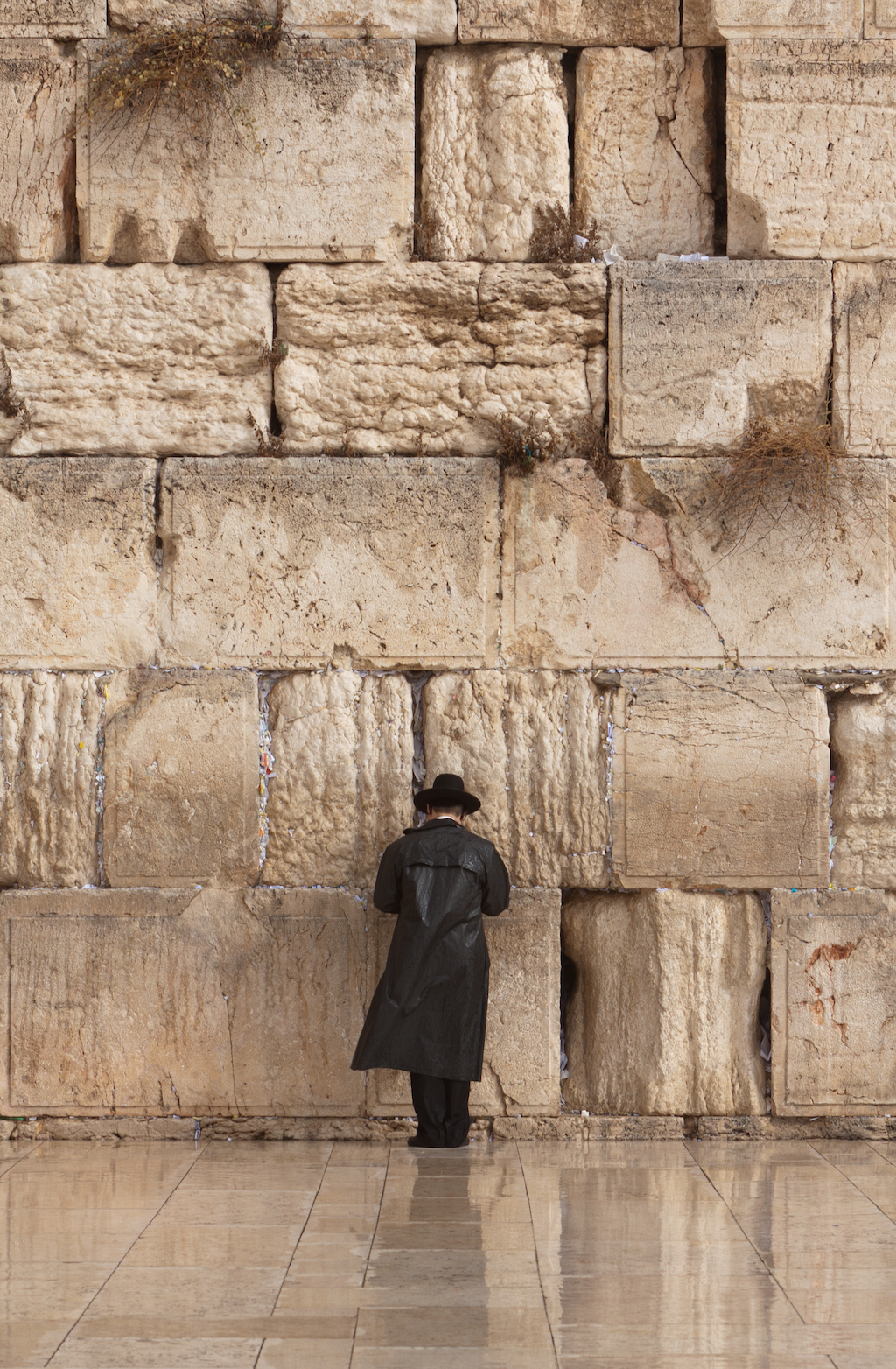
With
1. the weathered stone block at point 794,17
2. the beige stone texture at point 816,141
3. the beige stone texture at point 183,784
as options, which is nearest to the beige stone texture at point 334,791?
the beige stone texture at point 183,784

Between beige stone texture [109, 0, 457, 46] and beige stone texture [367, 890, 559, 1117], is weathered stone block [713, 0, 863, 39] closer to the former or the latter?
beige stone texture [109, 0, 457, 46]

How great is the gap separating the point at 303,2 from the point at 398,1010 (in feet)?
13.5

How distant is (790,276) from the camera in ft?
19.4

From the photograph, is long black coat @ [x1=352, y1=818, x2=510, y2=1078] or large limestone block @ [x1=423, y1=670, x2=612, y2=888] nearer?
long black coat @ [x1=352, y1=818, x2=510, y2=1078]

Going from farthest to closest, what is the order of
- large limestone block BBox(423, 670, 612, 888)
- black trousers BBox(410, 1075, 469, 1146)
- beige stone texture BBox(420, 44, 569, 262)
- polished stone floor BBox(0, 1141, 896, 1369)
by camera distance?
1. beige stone texture BBox(420, 44, 569, 262)
2. large limestone block BBox(423, 670, 612, 888)
3. black trousers BBox(410, 1075, 469, 1146)
4. polished stone floor BBox(0, 1141, 896, 1369)

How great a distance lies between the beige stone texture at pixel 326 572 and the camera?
5840mm

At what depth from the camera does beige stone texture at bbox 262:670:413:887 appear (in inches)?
228

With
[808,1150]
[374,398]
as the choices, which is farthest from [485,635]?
[808,1150]

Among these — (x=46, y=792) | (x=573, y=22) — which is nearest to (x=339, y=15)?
(x=573, y=22)

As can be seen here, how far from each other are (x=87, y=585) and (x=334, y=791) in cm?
133

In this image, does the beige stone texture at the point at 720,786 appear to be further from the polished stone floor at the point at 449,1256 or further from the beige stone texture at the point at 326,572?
the polished stone floor at the point at 449,1256

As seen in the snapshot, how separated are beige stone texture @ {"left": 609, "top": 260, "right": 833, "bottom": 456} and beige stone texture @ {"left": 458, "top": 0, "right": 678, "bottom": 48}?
1049 millimetres

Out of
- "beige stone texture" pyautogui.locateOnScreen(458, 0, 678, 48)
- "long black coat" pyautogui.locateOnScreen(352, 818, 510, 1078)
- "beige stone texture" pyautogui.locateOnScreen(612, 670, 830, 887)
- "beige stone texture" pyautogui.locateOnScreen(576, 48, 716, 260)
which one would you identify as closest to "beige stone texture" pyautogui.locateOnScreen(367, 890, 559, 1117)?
"long black coat" pyautogui.locateOnScreen(352, 818, 510, 1078)

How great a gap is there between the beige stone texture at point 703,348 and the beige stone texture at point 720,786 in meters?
1.06
